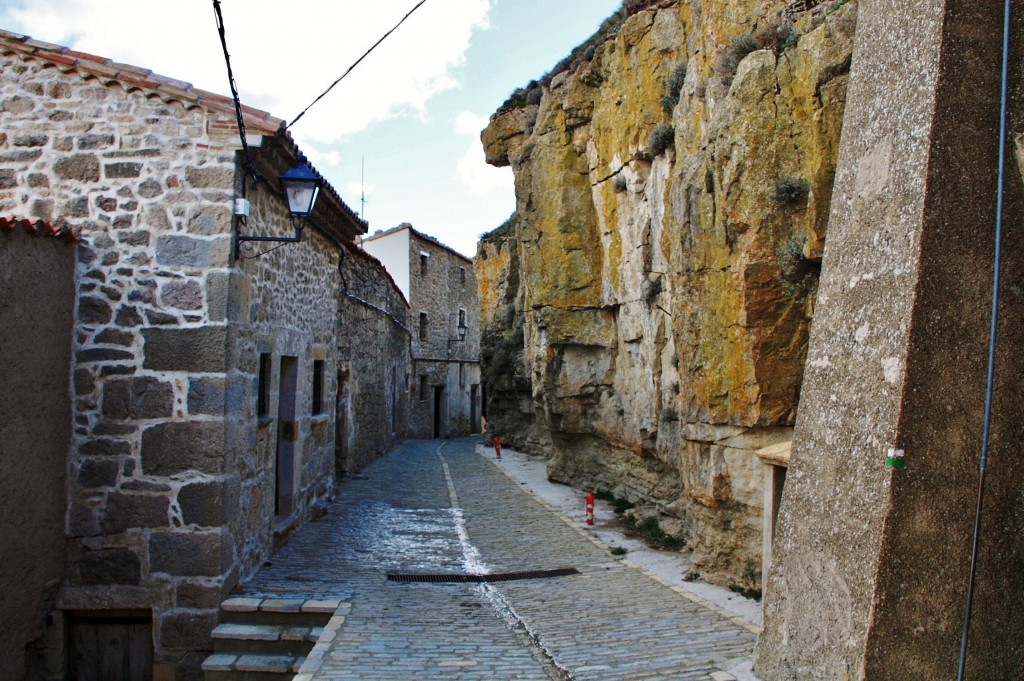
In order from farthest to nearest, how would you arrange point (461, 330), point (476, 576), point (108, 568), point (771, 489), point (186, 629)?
point (461, 330), point (476, 576), point (108, 568), point (186, 629), point (771, 489)

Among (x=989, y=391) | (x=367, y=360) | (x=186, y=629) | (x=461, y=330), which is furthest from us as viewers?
(x=461, y=330)

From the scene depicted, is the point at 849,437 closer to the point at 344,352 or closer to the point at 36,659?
the point at 36,659

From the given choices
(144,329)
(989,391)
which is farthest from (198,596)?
(989,391)

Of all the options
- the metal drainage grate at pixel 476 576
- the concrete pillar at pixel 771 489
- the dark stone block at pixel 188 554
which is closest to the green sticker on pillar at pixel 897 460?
the concrete pillar at pixel 771 489

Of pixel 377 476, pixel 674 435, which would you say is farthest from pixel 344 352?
pixel 674 435

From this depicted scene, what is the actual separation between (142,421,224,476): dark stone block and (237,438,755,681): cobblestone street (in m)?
1.42

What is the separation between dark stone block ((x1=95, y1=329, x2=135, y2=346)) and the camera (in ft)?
23.2

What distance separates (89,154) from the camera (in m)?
7.17

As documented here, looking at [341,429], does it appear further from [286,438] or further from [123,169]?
[123,169]

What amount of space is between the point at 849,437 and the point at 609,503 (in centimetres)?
1025

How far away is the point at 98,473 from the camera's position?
7.06 meters

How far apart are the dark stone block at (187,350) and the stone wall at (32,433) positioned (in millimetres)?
785

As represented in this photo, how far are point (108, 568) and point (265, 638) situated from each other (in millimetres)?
1758

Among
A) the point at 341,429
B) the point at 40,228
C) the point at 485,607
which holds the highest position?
the point at 40,228
